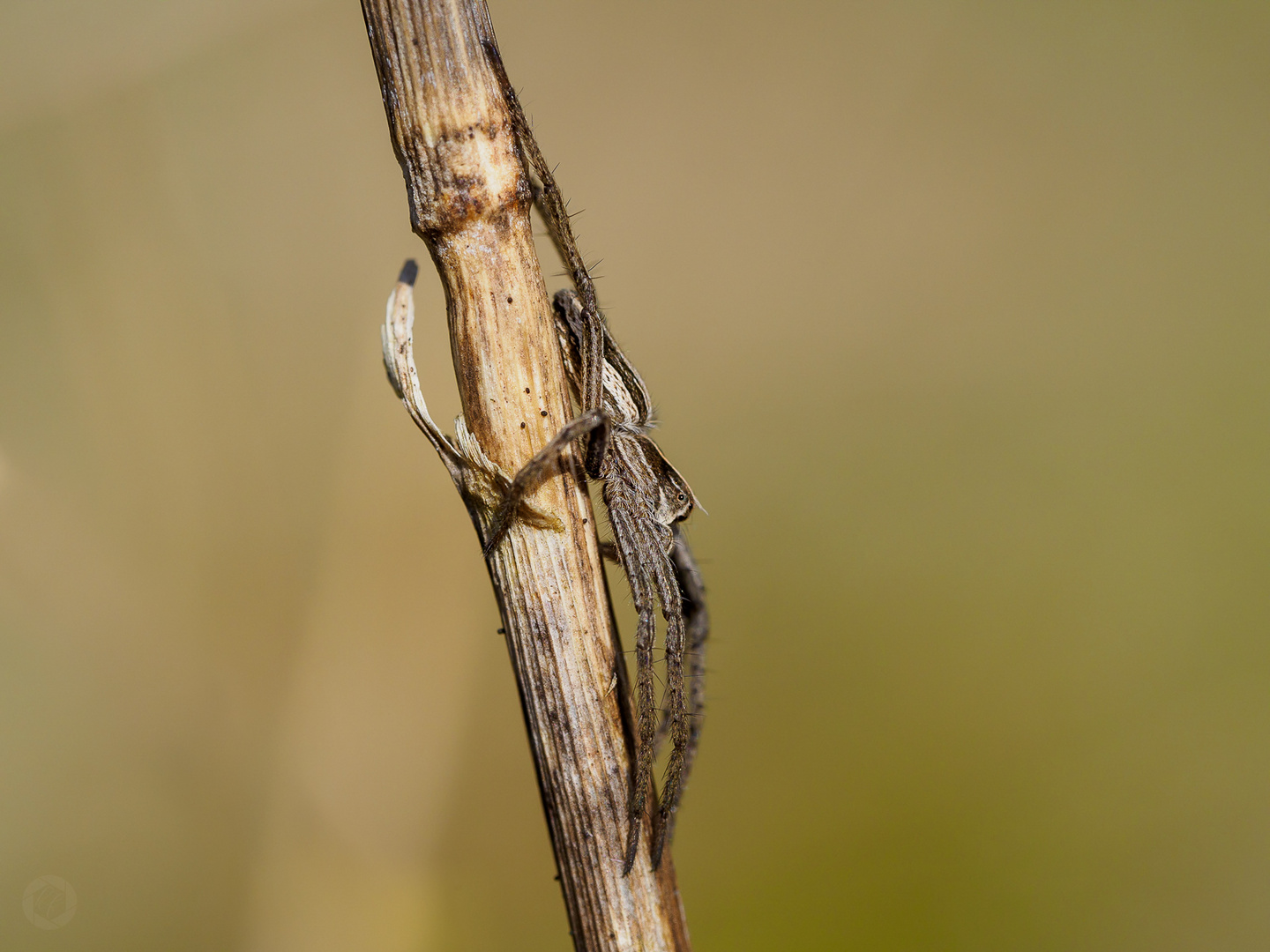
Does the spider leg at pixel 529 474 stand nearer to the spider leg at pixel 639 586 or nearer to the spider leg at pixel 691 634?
Result: the spider leg at pixel 639 586

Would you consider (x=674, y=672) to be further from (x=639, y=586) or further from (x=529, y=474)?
(x=529, y=474)

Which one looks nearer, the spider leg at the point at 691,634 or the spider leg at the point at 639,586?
the spider leg at the point at 639,586

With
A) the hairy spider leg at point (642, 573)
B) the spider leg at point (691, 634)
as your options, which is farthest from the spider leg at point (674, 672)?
the spider leg at point (691, 634)

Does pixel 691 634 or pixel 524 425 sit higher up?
pixel 524 425

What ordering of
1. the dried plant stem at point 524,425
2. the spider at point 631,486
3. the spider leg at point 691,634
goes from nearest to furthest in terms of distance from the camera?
the dried plant stem at point 524,425, the spider at point 631,486, the spider leg at point 691,634

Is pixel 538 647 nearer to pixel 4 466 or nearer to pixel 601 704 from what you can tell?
pixel 601 704

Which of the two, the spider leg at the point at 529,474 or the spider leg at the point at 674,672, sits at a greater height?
the spider leg at the point at 529,474

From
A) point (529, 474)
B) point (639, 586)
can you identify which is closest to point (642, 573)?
point (639, 586)

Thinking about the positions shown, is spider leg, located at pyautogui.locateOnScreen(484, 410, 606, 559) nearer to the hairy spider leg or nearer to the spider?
the spider

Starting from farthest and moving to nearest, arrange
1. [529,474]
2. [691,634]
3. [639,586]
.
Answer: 1. [691,634]
2. [639,586]
3. [529,474]
